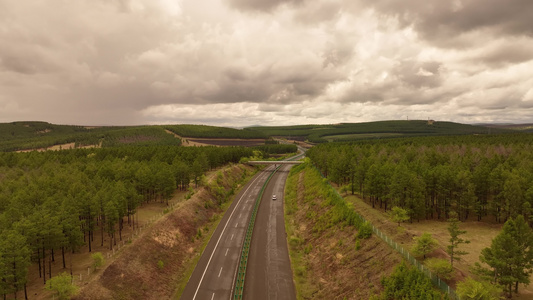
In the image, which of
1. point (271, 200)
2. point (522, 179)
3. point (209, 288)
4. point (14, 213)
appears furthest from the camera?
point (271, 200)

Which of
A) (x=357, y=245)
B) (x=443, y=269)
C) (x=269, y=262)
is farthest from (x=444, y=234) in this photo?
(x=269, y=262)

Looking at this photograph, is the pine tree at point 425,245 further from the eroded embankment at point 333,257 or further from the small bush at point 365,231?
the small bush at point 365,231

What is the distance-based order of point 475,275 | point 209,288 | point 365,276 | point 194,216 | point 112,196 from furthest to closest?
1. point 194,216
2. point 112,196
3. point 209,288
4. point 365,276
5. point 475,275

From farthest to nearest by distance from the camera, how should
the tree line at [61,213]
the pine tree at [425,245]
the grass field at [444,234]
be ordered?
the tree line at [61,213]
the pine tree at [425,245]
the grass field at [444,234]

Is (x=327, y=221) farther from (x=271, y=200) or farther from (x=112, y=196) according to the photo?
(x=112, y=196)

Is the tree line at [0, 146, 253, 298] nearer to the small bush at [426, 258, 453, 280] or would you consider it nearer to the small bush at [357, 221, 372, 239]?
the small bush at [357, 221, 372, 239]

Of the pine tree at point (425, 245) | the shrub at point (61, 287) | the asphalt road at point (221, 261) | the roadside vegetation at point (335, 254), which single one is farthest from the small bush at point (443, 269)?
the shrub at point (61, 287)

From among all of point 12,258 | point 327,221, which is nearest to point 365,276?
point 327,221
